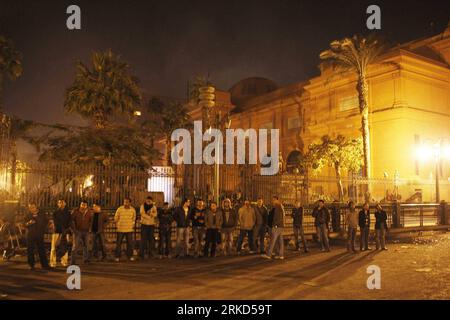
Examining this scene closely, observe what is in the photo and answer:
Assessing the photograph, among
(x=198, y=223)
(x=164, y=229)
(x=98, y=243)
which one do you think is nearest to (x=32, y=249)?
(x=98, y=243)

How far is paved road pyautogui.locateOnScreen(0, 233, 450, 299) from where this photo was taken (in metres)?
7.66

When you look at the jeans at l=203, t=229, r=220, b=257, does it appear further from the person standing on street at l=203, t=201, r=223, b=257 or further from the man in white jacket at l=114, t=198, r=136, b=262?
the man in white jacket at l=114, t=198, r=136, b=262

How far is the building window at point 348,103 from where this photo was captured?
38250 mm

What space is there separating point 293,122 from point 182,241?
3647cm

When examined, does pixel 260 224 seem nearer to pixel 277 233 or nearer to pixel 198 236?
pixel 277 233

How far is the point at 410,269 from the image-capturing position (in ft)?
33.9

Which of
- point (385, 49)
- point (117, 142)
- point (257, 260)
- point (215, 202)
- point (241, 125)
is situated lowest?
point (257, 260)

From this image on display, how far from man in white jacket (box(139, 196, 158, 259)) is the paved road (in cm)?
82

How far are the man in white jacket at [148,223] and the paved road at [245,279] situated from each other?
0.82 m

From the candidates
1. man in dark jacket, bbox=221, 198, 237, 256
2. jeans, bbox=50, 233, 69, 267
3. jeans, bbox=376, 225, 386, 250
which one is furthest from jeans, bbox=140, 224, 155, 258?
jeans, bbox=376, 225, 386, 250
